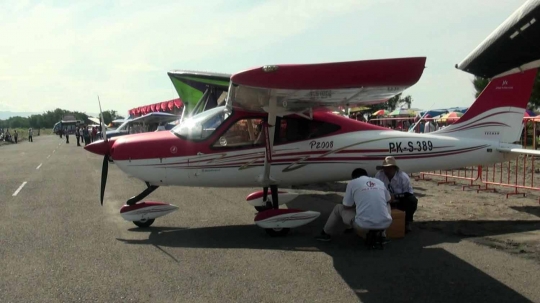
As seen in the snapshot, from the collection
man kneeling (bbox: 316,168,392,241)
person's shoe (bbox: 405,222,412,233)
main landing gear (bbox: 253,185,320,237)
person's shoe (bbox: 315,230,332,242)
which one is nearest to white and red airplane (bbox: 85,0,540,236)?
main landing gear (bbox: 253,185,320,237)

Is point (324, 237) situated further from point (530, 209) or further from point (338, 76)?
point (530, 209)

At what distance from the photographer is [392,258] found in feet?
18.9

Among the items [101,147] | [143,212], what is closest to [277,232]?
[143,212]

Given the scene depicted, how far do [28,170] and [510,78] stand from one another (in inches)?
644

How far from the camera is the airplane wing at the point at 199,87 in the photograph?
536 inches

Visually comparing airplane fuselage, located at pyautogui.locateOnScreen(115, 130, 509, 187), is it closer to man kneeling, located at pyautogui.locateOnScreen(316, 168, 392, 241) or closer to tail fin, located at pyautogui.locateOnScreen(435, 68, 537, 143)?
tail fin, located at pyautogui.locateOnScreen(435, 68, 537, 143)

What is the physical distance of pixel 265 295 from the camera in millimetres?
4566

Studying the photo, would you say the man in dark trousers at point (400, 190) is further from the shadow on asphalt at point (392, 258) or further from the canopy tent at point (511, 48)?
the canopy tent at point (511, 48)

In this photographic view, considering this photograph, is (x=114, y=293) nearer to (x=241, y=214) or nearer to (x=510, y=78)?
(x=241, y=214)

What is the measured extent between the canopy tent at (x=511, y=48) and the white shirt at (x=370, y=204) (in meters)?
2.83

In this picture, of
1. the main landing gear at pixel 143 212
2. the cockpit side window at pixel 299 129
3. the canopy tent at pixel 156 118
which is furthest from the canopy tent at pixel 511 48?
the canopy tent at pixel 156 118

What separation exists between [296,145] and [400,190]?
1.76 metres

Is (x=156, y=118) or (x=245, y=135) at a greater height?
(x=156, y=118)

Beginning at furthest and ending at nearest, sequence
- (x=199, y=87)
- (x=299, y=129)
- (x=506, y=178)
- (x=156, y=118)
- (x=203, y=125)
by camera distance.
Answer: (x=156, y=118), (x=199, y=87), (x=506, y=178), (x=299, y=129), (x=203, y=125)
